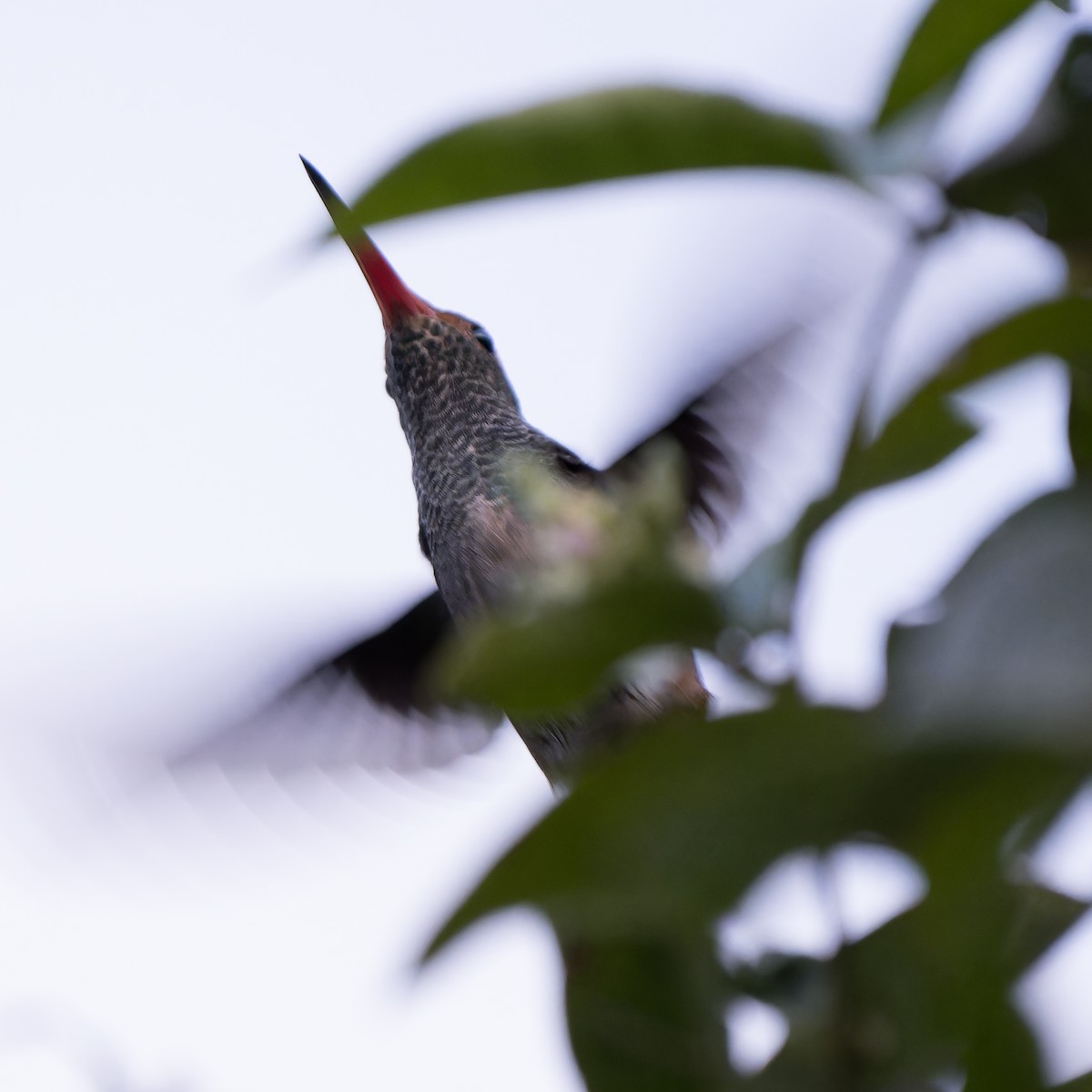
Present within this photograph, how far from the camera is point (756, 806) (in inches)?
23.0

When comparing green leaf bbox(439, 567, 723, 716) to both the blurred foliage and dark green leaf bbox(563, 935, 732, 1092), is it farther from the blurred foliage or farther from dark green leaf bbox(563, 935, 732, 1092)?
dark green leaf bbox(563, 935, 732, 1092)

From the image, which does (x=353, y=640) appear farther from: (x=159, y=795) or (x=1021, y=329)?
(x=1021, y=329)

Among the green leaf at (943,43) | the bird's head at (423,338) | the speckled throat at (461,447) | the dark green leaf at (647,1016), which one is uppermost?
the bird's head at (423,338)

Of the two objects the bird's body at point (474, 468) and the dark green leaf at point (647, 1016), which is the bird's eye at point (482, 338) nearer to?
the bird's body at point (474, 468)

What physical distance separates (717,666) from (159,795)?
1.48 m

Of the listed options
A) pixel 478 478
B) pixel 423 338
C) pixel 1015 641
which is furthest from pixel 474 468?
pixel 1015 641

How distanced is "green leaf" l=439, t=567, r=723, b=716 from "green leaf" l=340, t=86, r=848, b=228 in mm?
278

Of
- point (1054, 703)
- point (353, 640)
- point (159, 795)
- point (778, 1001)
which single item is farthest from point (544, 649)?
point (353, 640)

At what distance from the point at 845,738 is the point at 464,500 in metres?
1.67

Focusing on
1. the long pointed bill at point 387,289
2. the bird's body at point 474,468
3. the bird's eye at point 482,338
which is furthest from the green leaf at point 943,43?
the bird's eye at point 482,338

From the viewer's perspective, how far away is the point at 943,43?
77 cm

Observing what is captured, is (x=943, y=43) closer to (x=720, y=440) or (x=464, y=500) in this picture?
(x=720, y=440)

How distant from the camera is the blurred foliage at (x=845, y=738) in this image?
528mm

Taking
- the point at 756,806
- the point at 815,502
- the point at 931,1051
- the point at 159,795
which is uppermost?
the point at 159,795
